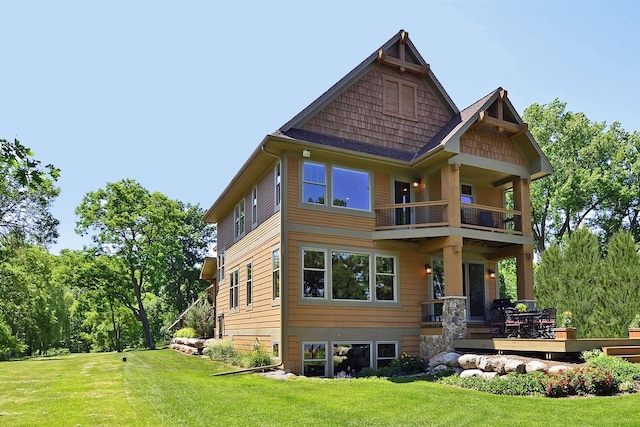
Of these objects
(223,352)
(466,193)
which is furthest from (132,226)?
(466,193)

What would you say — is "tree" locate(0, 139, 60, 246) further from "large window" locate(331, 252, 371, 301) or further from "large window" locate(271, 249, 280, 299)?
"large window" locate(331, 252, 371, 301)

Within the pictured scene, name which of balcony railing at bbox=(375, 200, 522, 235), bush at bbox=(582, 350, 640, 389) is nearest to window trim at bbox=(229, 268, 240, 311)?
balcony railing at bbox=(375, 200, 522, 235)

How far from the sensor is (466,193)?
18.2 meters

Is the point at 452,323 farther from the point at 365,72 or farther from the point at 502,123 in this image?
the point at 365,72

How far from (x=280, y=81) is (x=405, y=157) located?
22.9 feet

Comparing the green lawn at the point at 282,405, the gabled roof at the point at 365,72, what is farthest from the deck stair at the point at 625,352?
the gabled roof at the point at 365,72

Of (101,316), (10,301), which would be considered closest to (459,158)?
(10,301)

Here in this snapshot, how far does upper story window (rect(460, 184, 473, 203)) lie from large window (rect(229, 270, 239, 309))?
29.8 feet

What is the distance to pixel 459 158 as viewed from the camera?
1573cm

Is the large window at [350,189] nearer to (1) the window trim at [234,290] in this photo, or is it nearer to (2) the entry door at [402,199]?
(2) the entry door at [402,199]

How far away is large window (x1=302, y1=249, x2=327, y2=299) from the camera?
14.9 m

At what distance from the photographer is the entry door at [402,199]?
16906 millimetres

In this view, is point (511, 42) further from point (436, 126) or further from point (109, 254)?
point (109, 254)

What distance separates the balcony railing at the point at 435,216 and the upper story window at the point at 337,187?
0.66m
